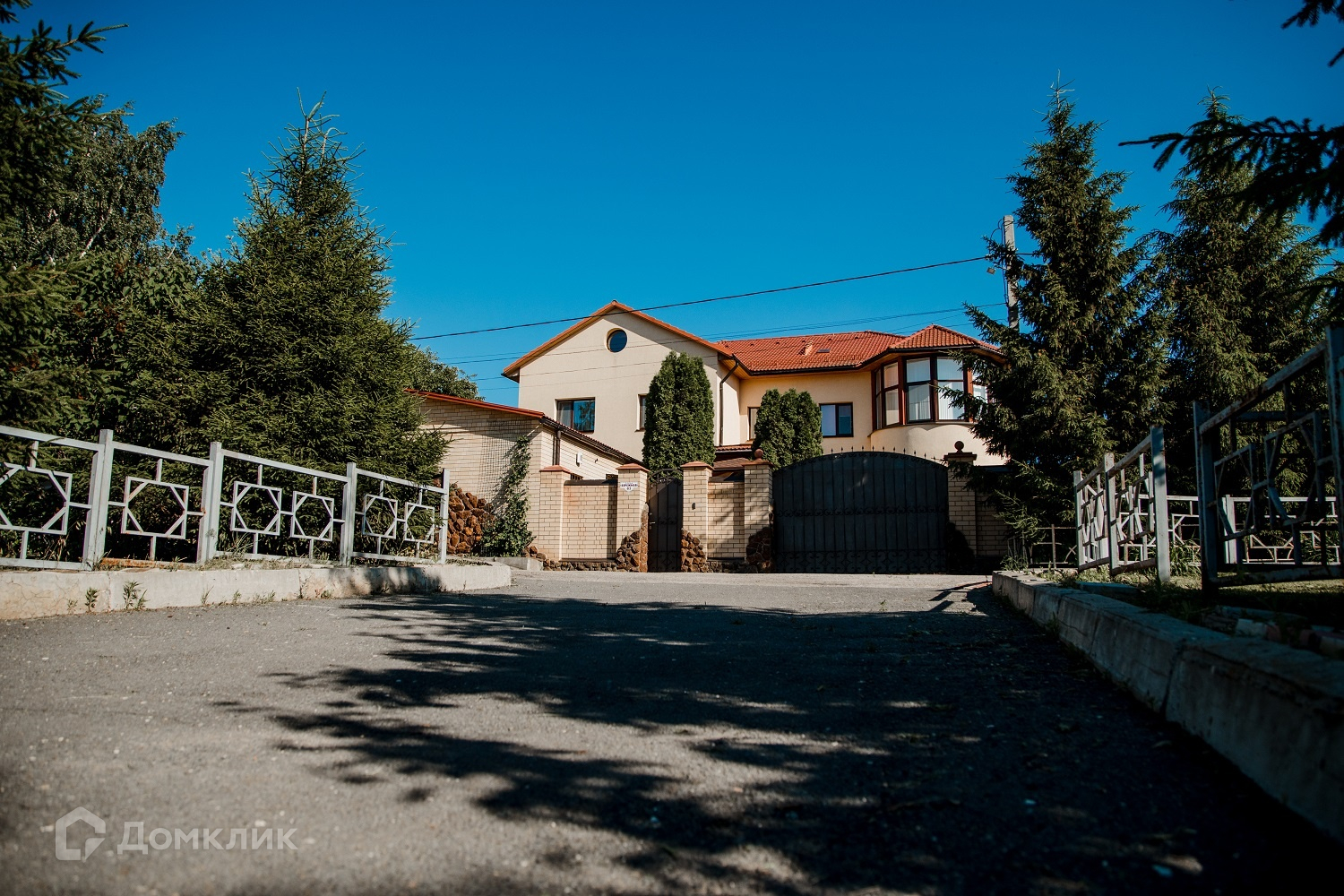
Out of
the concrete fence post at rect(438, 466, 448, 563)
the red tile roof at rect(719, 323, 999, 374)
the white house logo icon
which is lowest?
the white house logo icon

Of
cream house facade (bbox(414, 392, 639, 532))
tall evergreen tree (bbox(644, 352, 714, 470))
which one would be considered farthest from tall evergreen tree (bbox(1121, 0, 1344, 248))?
tall evergreen tree (bbox(644, 352, 714, 470))

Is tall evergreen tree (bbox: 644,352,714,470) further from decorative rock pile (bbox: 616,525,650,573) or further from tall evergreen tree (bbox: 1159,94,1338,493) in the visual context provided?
tall evergreen tree (bbox: 1159,94,1338,493)

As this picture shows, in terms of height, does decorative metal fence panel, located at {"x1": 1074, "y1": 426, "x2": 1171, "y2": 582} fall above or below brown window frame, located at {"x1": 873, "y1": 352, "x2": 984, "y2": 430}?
below

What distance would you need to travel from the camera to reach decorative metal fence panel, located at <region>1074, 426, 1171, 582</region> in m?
5.27

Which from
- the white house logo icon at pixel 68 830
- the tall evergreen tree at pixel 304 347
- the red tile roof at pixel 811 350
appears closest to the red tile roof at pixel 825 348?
the red tile roof at pixel 811 350

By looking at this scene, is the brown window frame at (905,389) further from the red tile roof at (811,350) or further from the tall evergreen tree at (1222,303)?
the tall evergreen tree at (1222,303)

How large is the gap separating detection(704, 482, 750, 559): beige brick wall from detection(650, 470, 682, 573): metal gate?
2.54ft

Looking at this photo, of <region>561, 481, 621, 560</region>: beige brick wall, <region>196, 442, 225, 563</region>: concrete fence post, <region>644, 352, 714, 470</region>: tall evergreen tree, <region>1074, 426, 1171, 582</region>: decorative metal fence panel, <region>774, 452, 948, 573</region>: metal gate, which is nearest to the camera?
<region>1074, 426, 1171, 582</region>: decorative metal fence panel

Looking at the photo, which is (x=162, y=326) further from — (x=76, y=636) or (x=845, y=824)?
(x=845, y=824)

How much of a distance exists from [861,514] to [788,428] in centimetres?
827

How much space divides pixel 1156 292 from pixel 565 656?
1426 centimetres

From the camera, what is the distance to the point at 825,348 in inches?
1201

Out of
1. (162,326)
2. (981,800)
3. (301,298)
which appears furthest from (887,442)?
(981,800)

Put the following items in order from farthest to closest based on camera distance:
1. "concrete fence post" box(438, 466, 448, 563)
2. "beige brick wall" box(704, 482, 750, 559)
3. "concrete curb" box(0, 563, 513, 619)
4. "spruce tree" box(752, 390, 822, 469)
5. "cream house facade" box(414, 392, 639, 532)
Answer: "spruce tree" box(752, 390, 822, 469) < "cream house facade" box(414, 392, 639, 532) < "beige brick wall" box(704, 482, 750, 559) < "concrete fence post" box(438, 466, 448, 563) < "concrete curb" box(0, 563, 513, 619)
